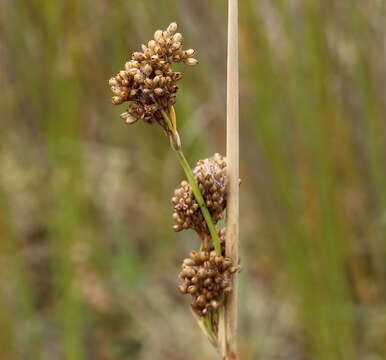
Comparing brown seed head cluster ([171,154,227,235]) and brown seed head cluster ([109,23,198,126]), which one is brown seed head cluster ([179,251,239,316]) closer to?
brown seed head cluster ([171,154,227,235])

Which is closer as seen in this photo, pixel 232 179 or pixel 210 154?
pixel 232 179

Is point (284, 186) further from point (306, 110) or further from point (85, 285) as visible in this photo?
point (85, 285)

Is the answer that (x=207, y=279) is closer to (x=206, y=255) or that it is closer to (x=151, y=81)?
(x=206, y=255)

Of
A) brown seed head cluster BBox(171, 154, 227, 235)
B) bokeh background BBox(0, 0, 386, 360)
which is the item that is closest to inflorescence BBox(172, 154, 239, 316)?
brown seed head cluster BBox(171, 154, 227, 235)

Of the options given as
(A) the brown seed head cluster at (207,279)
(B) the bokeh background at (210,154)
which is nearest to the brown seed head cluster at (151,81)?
(A) the brown seed head cluster at (207,279)

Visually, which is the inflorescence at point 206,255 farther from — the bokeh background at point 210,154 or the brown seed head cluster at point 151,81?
the bokeh background at point 210,154

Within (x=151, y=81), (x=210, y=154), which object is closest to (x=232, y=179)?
(x=151, y=81)
